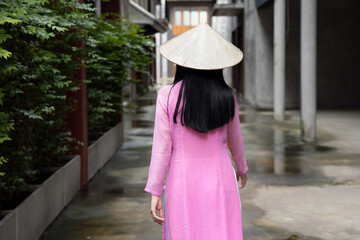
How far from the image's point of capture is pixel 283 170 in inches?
360

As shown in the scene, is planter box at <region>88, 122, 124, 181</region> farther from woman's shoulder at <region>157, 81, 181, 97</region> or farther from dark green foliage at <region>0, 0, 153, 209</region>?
woman's shoulder at <region>157, 81, 181, 97</region>

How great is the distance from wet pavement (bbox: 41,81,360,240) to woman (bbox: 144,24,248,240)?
8.26ft

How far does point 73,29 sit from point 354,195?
A: 4304 millimetres

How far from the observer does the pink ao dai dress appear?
3.22 meters

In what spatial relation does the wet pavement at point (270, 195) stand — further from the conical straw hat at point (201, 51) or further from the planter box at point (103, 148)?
the conical straw hat at point (201, 51)

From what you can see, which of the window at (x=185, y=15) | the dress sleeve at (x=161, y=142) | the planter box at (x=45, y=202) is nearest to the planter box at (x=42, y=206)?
the planter box at (x=45, y=202)

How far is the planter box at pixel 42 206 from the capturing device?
15.8 ft

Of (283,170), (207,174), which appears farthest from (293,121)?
(207,174)

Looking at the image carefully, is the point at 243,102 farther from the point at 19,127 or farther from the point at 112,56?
the point at 19,127

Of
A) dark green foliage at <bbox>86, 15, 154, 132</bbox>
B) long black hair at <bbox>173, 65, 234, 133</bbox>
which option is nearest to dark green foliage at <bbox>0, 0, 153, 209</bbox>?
dark green foliage at <bbox>86, 15, 154, 132</bbox>

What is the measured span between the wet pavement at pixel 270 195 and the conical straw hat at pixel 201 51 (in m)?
2.87

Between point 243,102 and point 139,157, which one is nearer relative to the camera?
point 139,157

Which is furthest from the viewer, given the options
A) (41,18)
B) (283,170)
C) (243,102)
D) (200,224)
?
(243,102)

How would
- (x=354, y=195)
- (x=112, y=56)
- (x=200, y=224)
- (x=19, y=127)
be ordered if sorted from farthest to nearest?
(x=112, y=56) → (x=354, y=195) → (x=19, y=127) → (x=200, y=224)
